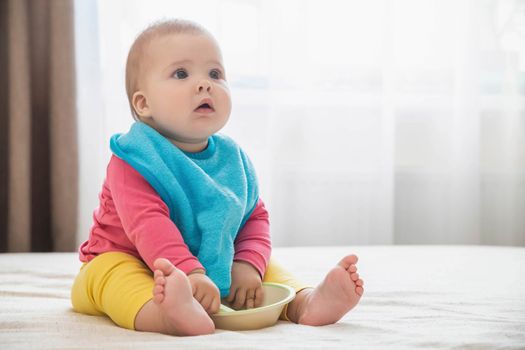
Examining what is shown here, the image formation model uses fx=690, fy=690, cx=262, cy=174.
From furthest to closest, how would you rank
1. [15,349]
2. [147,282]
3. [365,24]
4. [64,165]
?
1. [365,24]
2. [64,165]
3. [147,282]
4. [15,349]

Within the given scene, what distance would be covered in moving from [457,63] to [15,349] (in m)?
1.95

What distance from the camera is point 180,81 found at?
1.19 meters

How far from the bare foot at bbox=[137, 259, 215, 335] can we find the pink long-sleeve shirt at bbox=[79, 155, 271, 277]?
4.0 inches

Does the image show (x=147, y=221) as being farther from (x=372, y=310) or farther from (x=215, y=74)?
(x=372, y=310)

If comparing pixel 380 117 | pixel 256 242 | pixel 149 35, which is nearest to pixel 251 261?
pixel 256 242

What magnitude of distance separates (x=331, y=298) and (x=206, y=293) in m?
0.20

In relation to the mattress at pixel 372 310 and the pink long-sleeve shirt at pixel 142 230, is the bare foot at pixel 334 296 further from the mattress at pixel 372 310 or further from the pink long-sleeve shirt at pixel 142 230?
the pink long-sleeve shirt at pixel 142 230

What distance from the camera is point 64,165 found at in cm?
223

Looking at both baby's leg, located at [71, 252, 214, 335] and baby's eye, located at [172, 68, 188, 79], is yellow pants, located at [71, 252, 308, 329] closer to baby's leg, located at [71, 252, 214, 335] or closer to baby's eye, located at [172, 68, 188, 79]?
baby's leg, located at [71, 252, 214, 335]

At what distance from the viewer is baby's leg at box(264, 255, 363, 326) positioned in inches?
41.4

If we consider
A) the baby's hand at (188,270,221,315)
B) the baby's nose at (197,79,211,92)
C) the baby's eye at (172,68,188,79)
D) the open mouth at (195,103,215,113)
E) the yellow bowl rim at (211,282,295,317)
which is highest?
the baby's eye at (172,68,188,79)

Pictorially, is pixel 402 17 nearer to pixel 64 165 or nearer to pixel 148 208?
pixel 64 165

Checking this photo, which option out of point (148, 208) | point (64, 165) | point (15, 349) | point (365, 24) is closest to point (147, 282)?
point (148, 208)

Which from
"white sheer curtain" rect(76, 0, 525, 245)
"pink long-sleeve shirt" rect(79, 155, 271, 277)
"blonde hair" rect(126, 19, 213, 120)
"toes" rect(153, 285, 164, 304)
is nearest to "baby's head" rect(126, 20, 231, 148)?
"blonde hair" rect(126, 19, 213, 120)
